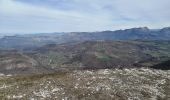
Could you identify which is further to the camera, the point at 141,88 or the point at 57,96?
the point at 141,88

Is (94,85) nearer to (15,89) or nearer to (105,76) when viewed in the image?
(105,76)

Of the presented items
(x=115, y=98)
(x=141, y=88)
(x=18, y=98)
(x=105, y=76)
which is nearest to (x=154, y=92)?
(x=141, y=88)

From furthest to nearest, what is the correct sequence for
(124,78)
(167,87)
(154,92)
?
(124,78), (167,87), (154,92)

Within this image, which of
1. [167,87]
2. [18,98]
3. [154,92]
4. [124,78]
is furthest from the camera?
[124,78]

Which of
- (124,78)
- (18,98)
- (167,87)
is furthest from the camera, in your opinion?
(124,78)

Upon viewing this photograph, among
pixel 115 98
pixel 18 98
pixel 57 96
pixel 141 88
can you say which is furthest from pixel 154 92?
pixel 18 98

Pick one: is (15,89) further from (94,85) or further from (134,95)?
(134,95)
